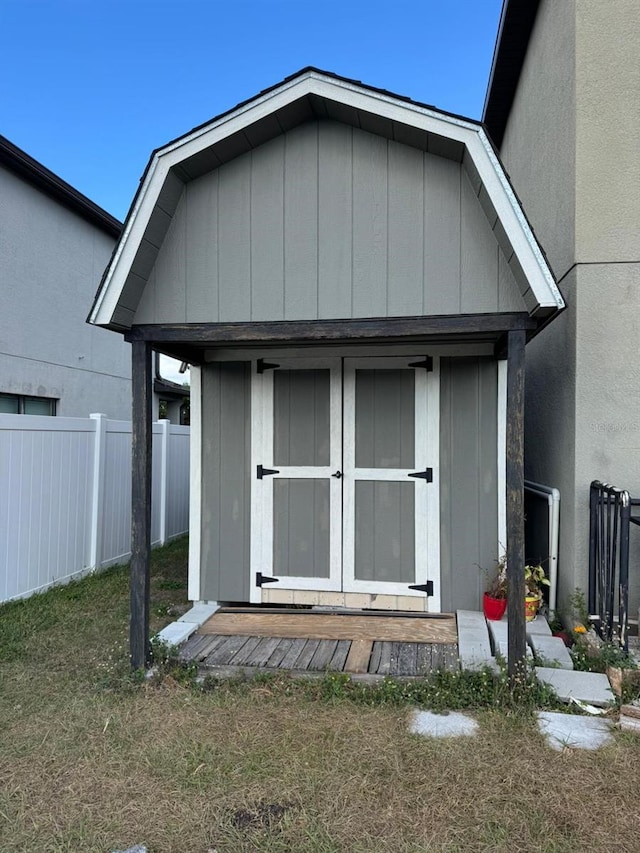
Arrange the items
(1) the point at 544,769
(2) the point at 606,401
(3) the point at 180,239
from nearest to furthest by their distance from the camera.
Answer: (1) the point at 544,769, (3) the point at 180,239, (2) the point at 606,401

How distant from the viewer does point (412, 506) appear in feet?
14.4

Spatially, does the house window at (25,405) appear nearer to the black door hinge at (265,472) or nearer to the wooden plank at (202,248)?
the black door hinge at (265,472)

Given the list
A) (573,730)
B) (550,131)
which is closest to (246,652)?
(573,730)

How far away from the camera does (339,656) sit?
3535 millimetres

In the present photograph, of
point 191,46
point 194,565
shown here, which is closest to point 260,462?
point 194,565

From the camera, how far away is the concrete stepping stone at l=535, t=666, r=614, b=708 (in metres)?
2.93

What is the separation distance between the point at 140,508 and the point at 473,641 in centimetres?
228

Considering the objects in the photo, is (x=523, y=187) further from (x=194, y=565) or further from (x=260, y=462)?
(x=194, y=565)

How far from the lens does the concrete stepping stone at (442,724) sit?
8.90 ft

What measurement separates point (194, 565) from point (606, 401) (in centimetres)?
332

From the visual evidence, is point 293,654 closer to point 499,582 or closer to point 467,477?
point 499,582

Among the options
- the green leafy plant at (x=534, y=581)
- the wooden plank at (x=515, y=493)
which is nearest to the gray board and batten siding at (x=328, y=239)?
the wooden plank at (x=515, y=493)

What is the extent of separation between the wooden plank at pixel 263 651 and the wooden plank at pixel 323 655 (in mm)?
286

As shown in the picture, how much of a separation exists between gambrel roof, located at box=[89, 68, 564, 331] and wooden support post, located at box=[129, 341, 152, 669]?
1.10 ft
